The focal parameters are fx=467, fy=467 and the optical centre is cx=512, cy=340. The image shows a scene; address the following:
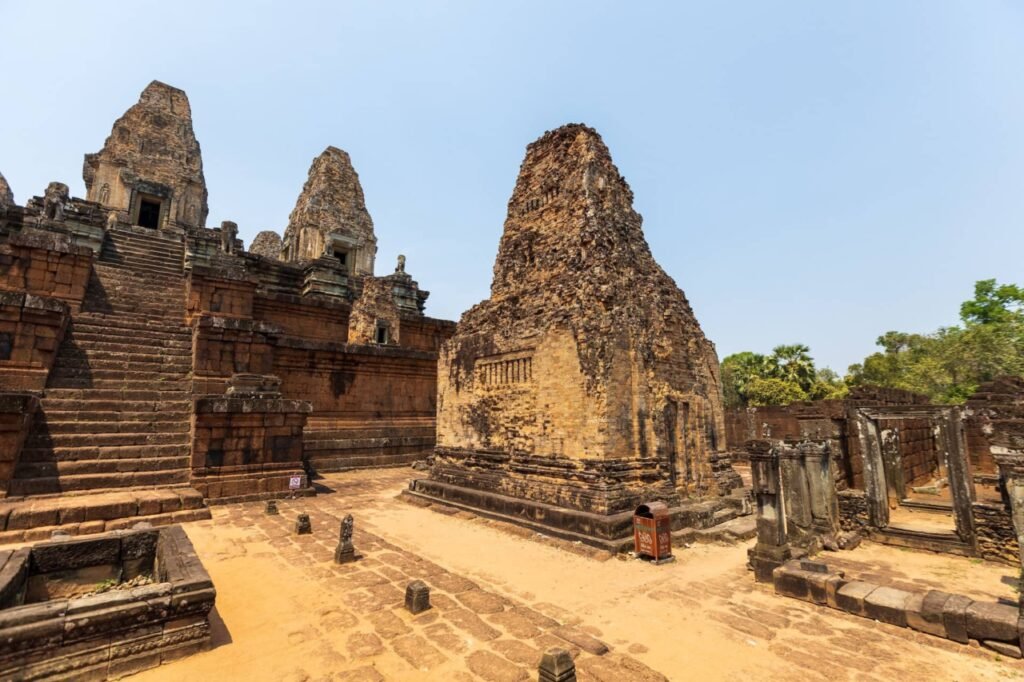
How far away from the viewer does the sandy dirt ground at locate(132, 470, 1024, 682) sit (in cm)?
379

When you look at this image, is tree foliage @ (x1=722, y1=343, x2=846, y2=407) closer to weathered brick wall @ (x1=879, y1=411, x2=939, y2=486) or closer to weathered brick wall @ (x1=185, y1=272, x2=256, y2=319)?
weathered brick wall @ (x1=879, y1=411, x2=939, y2=486)

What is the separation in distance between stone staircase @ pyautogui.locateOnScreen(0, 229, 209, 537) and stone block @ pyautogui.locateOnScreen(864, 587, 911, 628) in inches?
384

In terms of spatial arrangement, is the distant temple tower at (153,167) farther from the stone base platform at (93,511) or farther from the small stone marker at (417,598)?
the small stone marker at (417,598)

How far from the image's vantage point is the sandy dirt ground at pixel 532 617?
3.79 m

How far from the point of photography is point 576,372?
8664 millimetres

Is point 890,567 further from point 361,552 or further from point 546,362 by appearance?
point 361,552

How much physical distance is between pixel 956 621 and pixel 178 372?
48.3 ft

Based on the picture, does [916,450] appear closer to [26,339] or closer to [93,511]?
[93,511]

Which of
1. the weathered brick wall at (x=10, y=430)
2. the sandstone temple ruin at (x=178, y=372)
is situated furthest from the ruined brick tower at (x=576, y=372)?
the weathered brick wall at (x=10, y=430)

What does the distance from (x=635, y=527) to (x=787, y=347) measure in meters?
32.7

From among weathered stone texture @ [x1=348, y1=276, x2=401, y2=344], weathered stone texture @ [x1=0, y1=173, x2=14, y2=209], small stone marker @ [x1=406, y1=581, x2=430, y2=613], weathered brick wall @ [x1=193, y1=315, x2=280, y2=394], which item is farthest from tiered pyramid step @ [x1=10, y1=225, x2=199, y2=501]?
weathered stone texture @ [x1=0, y1=173, x2=14, y2=209]

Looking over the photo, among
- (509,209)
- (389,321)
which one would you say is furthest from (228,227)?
(509,209)

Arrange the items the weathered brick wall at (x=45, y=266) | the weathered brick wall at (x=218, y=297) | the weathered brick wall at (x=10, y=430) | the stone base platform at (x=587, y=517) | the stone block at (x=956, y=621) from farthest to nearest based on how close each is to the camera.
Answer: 1. the weathered brick wall at (x=218, y=297)
2. the weathered brick wall at (x=45, y=266)
3. the weathered brick wall at (x=10, y=430)
4. the stone base platform at (x=587, y=517)
5. the stone block at (x=956, y=621)

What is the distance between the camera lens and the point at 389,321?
1984cm
